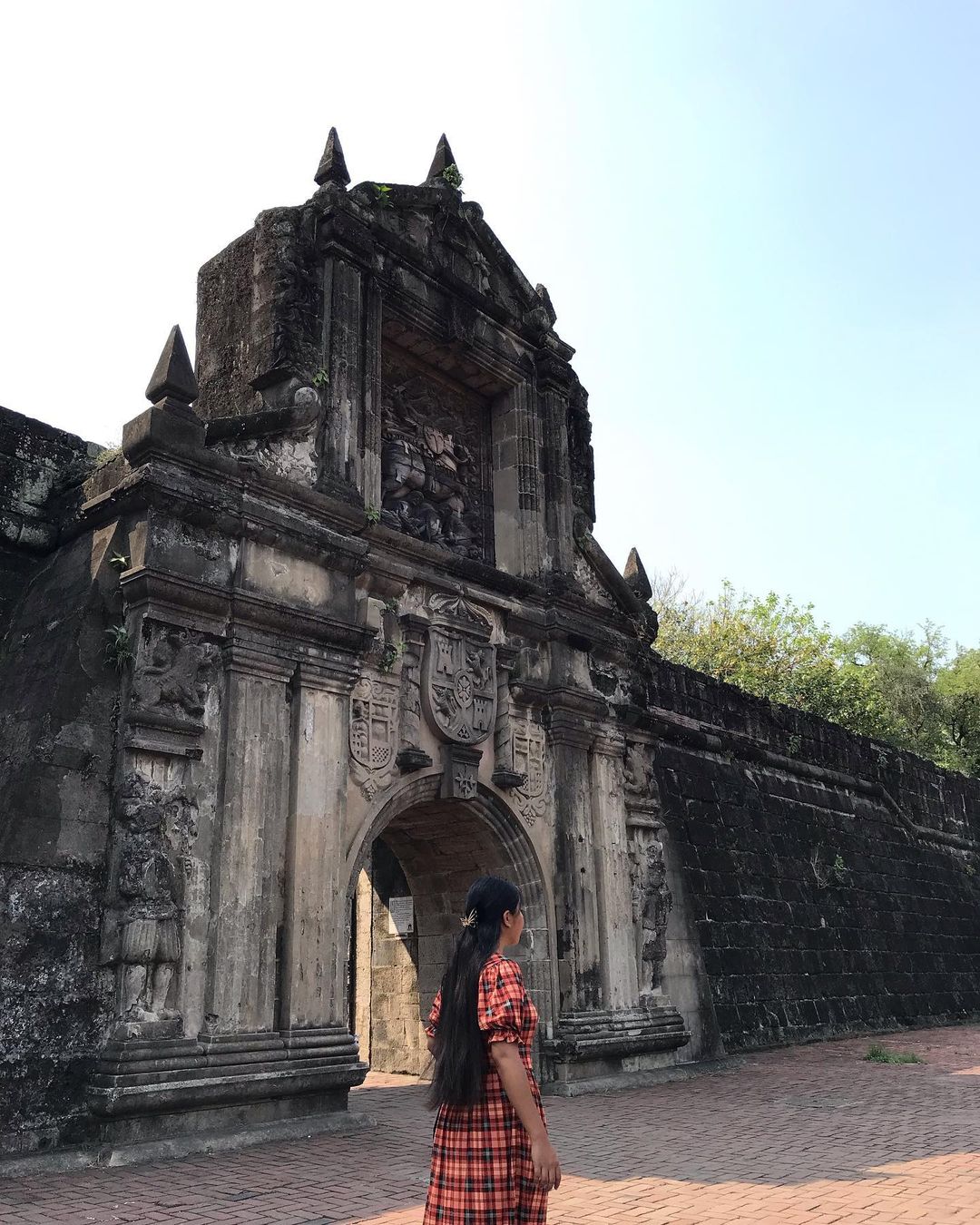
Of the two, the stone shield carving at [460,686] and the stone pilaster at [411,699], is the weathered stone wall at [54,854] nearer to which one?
the stone pilaster at [411,699]

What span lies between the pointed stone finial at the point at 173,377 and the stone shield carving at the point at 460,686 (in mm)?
2640

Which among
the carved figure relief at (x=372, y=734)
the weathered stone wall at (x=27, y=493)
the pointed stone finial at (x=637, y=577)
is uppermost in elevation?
the pointed stone finial at (x=637, y=577)

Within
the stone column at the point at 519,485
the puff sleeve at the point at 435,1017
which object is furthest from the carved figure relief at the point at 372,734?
the puff sleeve at the point at 435,1017

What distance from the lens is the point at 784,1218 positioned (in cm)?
471

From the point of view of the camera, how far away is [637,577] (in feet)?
37.7

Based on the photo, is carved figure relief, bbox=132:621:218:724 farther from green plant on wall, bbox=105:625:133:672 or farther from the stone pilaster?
the stone pilaster

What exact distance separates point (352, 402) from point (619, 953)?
17.2 ft

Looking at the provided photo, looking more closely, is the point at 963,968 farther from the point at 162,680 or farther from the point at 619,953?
the point at 162,680

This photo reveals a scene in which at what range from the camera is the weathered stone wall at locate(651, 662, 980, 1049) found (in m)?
12.3

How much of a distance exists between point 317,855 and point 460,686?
2.06 metres

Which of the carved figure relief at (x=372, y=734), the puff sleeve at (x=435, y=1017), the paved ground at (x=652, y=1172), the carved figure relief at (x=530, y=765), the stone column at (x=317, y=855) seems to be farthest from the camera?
the carved figure relief at (x=530, y=765)

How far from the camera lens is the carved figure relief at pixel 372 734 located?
7.86 metres

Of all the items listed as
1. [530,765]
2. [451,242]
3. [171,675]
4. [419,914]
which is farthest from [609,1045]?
[451,242]

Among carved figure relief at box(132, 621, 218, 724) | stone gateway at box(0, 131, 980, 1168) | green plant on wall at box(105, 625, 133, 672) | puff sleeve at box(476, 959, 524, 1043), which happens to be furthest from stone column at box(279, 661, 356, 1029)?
puff sleeve at box(476, 959, 524, 1043)
